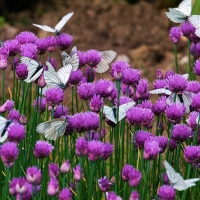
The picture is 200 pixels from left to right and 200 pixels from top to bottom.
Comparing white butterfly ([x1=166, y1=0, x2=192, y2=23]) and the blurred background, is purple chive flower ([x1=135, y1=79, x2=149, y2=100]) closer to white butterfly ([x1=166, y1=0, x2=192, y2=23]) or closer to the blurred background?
white butterfly ([x1=166, y1=0, x2=192, y2=23])

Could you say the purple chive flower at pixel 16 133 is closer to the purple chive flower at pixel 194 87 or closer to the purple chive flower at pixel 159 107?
the purple chive flower at pixel 159 107

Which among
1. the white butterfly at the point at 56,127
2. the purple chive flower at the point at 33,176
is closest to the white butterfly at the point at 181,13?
the white butterfly at the point at 56,127

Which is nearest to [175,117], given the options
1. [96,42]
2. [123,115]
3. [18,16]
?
[123,115]

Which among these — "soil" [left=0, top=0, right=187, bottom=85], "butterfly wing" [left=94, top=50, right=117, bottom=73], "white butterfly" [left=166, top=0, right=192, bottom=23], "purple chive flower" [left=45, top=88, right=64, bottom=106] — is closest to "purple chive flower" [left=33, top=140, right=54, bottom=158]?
"purple chive flower" [left=45, top=88, right=64, bottom=106]

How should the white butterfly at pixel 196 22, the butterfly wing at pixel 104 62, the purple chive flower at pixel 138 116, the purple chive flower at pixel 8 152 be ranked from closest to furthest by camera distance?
the purple chive flower at pixel 8 152, the purple chive flower at pixel 138 116, the white butterfly at pixel 196 22, the butterfly wing at pixel 104 62

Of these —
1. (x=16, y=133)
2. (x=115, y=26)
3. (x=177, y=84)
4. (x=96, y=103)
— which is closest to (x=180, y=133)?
(x=177, y=84)

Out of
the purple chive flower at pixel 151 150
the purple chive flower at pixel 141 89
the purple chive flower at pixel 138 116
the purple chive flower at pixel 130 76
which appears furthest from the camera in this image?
the purple chive flower at pixel 141 89

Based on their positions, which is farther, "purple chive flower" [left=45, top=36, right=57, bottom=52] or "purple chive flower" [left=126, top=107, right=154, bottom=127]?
"purple chive flower" [left=45, top=36, right=57, bottom=52]

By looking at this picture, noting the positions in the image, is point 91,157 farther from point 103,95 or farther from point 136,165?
point 136,165
